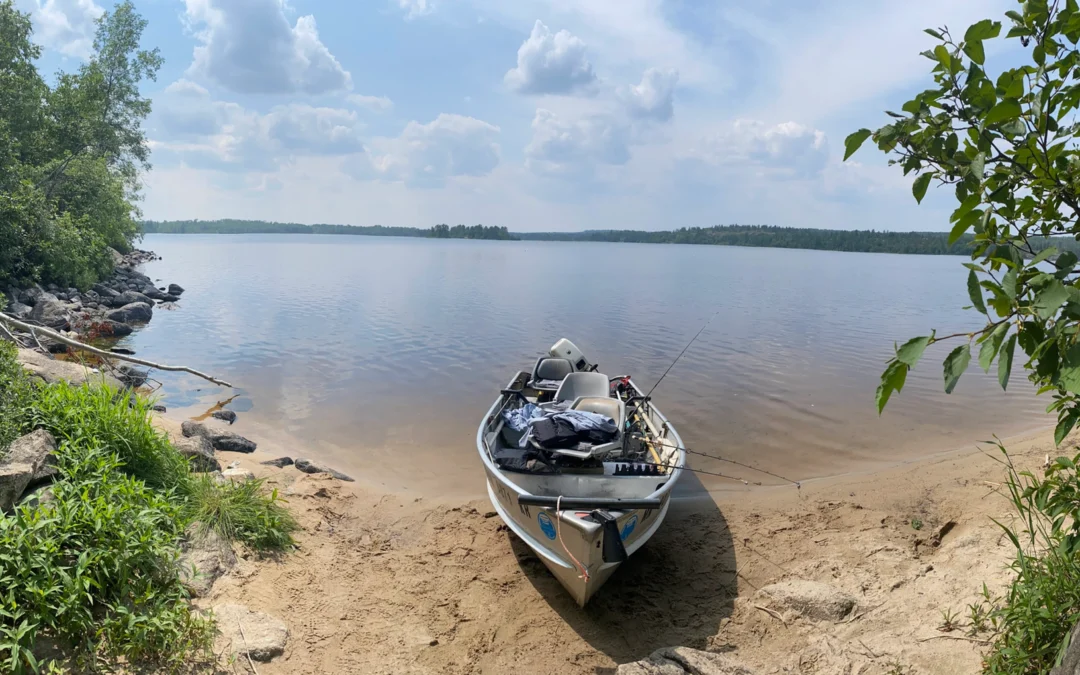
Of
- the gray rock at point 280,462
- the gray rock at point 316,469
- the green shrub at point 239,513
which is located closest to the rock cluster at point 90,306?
the gray rock at point 280,462

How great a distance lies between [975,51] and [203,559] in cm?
676

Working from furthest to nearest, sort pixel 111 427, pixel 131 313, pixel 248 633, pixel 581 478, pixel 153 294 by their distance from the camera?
1. pixel 153 294
2. pixel 131 313
3. pixel 581 478
4. pixel 111 427
5. pixel 248 633

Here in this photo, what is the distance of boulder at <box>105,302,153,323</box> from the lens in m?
24.5

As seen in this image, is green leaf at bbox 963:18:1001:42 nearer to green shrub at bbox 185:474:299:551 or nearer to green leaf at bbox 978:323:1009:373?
green leaf at bbox 978:323:1009:373

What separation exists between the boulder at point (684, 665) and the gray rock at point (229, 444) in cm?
872

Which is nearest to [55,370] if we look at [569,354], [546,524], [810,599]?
[546,524]

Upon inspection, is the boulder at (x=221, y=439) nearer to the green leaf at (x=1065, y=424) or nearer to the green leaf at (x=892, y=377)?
the green leaf at (x=892, y=377)

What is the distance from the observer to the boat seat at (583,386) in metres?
11.3

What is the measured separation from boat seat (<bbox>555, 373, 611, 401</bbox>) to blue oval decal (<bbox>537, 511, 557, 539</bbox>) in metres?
4.61

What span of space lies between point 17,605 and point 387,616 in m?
3.18

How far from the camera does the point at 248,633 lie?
4992 mm

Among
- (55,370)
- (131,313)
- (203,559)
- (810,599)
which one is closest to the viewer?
(203,559)

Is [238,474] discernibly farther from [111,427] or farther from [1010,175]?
[1010,175]

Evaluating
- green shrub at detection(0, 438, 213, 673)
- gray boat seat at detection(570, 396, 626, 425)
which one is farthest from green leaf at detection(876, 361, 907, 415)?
gray boat seat at detection(570, 396, 626, 425)
